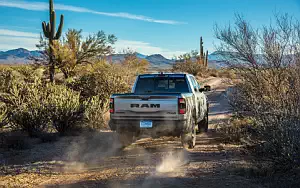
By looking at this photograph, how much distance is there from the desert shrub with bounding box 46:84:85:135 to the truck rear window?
7.44 feet

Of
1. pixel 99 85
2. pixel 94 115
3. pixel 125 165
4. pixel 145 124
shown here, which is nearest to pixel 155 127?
pixel 145 124

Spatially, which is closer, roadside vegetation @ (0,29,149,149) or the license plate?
the license plate

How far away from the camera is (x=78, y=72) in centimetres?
1917

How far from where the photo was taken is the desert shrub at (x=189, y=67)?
46125 mm

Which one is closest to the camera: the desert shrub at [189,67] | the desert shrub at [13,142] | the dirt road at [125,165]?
the dirt road at [125,165]

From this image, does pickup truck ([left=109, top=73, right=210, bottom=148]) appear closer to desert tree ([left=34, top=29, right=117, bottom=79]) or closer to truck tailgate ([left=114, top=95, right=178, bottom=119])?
truck tailgate ([left=114, top=95, right=178, bottom=119])

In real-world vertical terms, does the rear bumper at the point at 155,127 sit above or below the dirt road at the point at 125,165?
above

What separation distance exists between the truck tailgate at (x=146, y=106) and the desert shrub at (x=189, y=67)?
1494 inches

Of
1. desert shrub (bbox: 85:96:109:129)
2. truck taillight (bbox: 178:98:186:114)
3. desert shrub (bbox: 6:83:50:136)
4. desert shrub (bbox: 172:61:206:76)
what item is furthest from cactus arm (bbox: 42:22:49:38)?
desert shrub (bbox: 172:61:206:76)

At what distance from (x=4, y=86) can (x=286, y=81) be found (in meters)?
10.1

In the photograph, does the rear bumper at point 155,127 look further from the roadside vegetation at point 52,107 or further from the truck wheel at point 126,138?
the roadside vegetation at point 52,107

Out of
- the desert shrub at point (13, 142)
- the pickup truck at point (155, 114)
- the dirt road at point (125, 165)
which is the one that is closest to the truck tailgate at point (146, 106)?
the pickup truck at point (155, 114)

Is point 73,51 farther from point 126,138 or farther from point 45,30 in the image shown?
point 126,138

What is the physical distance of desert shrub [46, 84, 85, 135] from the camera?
10.4 metres
